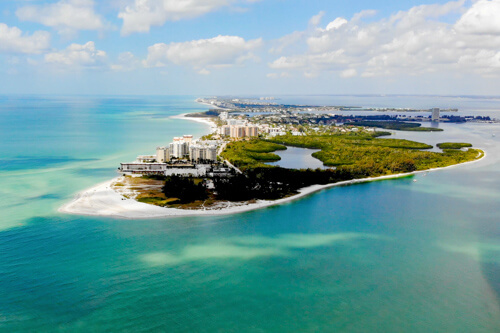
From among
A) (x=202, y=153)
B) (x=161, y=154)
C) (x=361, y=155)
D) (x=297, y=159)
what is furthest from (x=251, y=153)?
(x=361, y=155)

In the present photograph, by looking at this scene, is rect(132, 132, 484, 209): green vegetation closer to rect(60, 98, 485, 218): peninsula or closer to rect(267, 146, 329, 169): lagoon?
rect(60, 98, 485, 218): peninsula

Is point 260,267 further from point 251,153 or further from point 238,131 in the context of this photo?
point 238,131

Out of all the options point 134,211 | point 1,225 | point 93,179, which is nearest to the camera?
point 1,225

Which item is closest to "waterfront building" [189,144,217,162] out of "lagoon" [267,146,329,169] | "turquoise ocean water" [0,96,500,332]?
"lagoon" [267,146,329,169]

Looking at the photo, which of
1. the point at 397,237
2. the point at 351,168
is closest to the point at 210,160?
the point at 351,168

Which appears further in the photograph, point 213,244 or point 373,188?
point 373,188

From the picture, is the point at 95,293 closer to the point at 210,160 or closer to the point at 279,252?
the point at 279,252

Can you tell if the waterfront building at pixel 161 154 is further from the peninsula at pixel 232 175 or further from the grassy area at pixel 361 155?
the grassy area at pixel 361 155

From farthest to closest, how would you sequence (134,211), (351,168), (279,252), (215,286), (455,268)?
1. (351,168)
2. (134,211)
3. (279,252)
4. (455,268)
5. (215,286)
